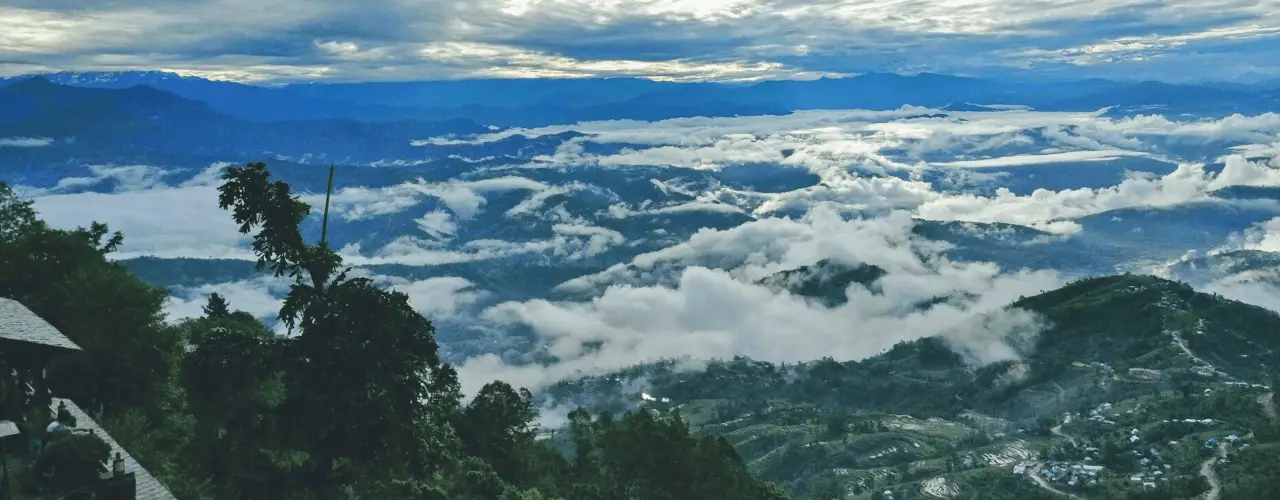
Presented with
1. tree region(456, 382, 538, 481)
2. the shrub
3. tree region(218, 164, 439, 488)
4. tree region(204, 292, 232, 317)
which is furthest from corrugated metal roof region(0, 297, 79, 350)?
tree region(204, 292, 232, 317)

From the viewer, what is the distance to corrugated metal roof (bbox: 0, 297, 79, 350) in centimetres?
2167

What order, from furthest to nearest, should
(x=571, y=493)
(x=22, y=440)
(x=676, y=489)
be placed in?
(x=571, y=493)
(x=676, y=489)
(x=22, y=440)

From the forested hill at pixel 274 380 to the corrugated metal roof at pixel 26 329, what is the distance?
12.6 ft

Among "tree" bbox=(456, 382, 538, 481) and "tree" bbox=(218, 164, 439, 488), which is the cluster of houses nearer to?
"tree" bbox=(218, 164, 439, 488)

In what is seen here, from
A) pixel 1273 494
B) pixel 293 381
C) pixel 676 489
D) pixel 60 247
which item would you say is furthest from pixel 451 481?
pixel 1273 494

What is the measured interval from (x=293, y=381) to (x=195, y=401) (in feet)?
24.4

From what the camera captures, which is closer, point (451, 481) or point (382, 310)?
point (382, 310)

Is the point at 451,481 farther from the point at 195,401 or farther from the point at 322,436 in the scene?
the point at 322,436

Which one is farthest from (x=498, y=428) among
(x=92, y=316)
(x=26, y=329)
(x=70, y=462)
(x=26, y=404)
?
(x=26, y=329)

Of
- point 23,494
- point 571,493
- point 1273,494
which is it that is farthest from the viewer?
point 1273,494

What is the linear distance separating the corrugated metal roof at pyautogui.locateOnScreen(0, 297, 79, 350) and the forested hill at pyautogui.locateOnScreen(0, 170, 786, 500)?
386 centimetres

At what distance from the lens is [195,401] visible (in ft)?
103

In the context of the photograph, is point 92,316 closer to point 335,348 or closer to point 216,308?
point 335,348

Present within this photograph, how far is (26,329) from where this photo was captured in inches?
898
